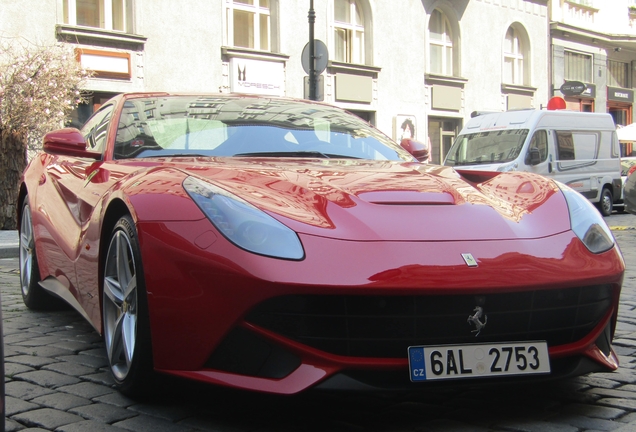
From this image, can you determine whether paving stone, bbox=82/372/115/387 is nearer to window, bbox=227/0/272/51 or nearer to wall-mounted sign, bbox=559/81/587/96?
window, bbox=227/0/272/51

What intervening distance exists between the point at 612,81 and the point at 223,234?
34401 millimetres

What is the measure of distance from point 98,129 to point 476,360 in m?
2.75

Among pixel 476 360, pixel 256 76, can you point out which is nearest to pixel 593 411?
pixel 476 360

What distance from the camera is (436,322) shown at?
2.72 meters

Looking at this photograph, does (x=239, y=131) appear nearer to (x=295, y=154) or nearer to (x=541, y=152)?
(x=295, y=154)

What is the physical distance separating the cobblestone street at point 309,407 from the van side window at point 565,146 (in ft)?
46.4

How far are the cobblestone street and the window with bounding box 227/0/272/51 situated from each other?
17351 mm

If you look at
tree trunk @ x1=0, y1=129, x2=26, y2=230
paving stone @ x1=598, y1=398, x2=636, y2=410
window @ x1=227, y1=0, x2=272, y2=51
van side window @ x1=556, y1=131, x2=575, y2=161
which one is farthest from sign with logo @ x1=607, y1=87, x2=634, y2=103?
paving stone @ x1=598, y1=398, x2=636, y2=410

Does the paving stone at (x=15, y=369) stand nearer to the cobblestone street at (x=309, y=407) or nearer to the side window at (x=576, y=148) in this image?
the cobblestone street at (x=309, y=407)

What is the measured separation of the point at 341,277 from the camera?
8.70ft

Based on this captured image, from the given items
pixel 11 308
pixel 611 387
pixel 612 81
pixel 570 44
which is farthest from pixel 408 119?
pixel 611 387

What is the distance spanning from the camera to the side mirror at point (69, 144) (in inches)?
163

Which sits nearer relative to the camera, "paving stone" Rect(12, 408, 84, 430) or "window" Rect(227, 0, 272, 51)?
"paving stone" Rect(12, 408, 84, 430)

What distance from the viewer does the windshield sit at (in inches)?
159
